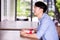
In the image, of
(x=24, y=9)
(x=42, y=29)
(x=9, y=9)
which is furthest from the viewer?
(x=24, y=9)

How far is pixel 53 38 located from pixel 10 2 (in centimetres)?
610

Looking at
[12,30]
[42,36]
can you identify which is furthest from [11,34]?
[42,36]

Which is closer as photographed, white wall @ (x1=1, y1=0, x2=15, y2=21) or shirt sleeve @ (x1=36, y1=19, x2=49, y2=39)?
shirt sleeve @ (x1=36, y1=19, x2=49, y2=39)

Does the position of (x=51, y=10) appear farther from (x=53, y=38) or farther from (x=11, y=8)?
(x=53, y=38)

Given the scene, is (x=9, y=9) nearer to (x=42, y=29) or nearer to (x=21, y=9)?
(x=21, y=9)

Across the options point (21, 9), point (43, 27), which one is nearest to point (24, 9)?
point (21, 9)

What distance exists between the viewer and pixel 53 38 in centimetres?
186

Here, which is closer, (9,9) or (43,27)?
(43,27)

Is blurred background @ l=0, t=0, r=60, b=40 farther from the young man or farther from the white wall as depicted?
the young man

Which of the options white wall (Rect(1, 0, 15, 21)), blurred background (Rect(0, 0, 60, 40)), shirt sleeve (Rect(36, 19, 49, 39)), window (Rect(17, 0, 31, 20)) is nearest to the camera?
shirt sleeve (Rect(36, 19, 49, 39))

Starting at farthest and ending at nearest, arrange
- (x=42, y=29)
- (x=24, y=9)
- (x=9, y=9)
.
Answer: (x=24, y=9) → (x=9, y=9) → (x=42, y=29)

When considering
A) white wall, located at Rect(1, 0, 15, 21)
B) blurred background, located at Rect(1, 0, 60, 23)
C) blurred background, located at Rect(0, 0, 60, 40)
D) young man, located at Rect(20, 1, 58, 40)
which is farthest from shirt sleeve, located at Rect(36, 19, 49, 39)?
white wall, located at Rect(1, 0, 15, 21)

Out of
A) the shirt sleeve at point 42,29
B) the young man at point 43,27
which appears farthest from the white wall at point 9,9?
the shirt sleeve at point 42,29

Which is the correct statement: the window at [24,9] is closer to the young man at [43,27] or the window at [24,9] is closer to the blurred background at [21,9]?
the blurred background at [21,9]
